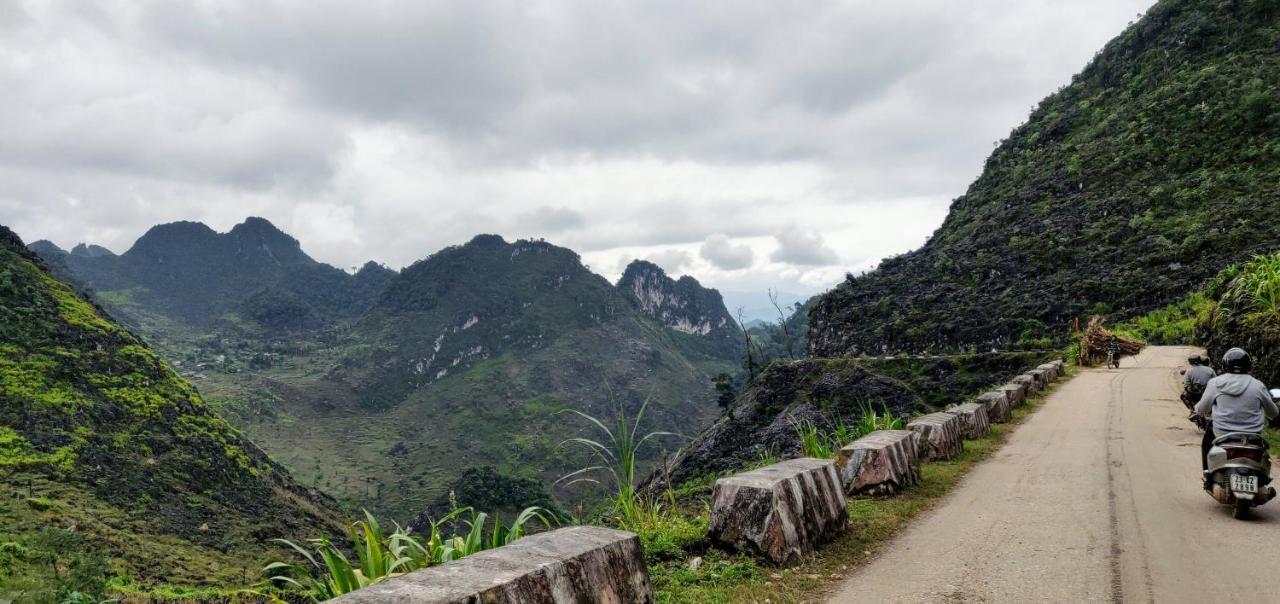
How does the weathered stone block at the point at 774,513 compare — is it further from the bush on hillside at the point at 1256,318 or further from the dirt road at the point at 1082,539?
the bush on hillside at the point at 1256,318

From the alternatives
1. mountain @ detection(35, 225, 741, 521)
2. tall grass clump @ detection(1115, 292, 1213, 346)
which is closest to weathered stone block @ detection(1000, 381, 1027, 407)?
tall grass clump @ detection(1115, 292, 1213, 346)

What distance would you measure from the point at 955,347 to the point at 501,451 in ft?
302

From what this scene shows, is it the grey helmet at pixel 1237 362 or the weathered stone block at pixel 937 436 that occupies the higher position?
the grey helmet at pixel 1237 362

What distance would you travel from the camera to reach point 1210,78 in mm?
57719

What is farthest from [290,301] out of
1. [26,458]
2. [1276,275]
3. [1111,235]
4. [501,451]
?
[1276,275]

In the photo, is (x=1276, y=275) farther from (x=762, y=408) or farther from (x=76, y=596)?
(x=762, y=408)

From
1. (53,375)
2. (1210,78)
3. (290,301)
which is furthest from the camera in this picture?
(290,301)

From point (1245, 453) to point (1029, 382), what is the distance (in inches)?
545

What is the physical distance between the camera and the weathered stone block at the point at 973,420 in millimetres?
11028

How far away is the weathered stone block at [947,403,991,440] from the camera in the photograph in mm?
11028

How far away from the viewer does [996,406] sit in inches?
535

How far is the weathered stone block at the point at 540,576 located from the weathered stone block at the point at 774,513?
4.38 feet

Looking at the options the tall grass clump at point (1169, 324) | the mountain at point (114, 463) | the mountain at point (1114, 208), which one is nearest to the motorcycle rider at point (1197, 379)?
the tall grass clump at point (1169, 324)

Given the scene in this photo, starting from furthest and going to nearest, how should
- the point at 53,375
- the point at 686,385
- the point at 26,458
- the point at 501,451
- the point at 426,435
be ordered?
1. the point at 686,385
2. the point at 426,435
3. the point at 501,451
4. the point at 53,375
5. the point at 26,458
